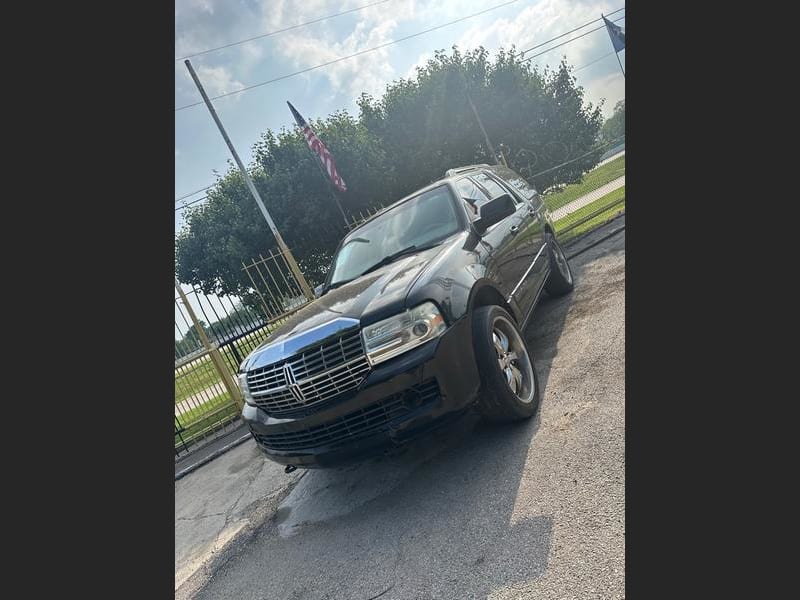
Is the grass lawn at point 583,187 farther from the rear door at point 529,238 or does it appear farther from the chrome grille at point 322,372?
the chrome grille at point 322,372

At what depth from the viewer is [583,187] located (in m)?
16.5

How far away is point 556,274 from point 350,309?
3.57 meters

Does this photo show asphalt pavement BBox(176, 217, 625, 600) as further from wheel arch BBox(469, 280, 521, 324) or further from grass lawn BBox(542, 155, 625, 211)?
grass lawn BBox(542, 155, 625, 211)

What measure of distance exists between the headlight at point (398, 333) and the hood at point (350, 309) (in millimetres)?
56

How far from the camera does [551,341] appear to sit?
4.75 metres

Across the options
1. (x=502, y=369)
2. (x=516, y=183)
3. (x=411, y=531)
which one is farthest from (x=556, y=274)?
(x=411, y=531)

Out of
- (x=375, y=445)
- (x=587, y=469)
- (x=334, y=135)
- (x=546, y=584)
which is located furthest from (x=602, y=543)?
(x=334, y=135)

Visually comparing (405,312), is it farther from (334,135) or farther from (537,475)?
(334,135)

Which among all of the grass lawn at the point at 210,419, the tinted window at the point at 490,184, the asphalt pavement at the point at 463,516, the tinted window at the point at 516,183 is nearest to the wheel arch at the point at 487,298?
the asphalt pavement at the point at 463,516

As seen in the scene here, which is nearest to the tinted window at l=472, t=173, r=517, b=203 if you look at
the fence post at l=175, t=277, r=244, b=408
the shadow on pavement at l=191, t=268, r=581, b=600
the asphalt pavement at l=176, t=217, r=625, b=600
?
the asphalt pavement at l=176, t=217, r=625, b=600

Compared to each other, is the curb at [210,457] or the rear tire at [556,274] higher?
the rear tire at [556,274]

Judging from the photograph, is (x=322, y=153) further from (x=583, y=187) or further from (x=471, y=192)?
(x=583, y=187)

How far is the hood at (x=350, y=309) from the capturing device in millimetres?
2998
